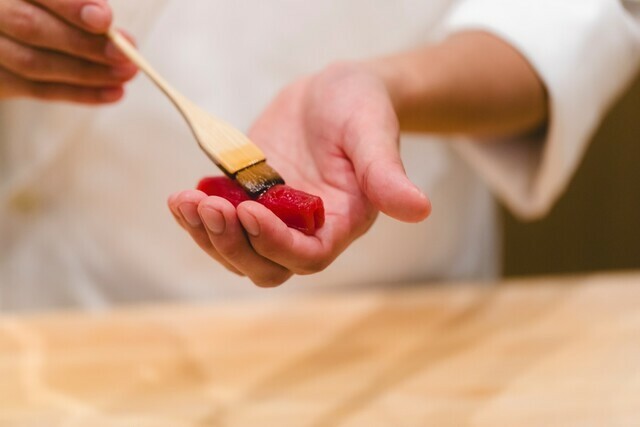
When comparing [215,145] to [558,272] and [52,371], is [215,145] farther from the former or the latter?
[558,272]

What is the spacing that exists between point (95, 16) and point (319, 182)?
21 centimetres

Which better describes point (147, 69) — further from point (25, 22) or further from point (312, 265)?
point (312, 265)

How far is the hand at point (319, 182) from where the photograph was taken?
40cm

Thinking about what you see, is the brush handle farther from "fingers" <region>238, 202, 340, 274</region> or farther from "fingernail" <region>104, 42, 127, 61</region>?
"fingers" <region>238, 202, 340, 274</region>

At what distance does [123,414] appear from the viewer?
0.60m

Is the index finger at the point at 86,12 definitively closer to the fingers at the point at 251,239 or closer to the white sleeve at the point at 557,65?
the fingers at the point at 251,239

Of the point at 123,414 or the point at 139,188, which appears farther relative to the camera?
the point at 139,188

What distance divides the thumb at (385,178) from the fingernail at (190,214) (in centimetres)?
10

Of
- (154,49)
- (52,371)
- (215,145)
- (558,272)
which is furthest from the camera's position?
(558,272)

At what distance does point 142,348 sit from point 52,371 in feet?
0.27

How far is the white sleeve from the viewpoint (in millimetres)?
727

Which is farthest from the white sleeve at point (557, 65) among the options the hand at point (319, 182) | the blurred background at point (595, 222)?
the blurred background at point (595, 222)

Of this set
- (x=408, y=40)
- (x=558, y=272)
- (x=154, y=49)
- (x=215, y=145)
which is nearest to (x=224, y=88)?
(x=154, y=49)

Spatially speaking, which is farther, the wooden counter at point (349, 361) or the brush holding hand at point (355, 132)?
the wooden counter at point (349, 361)
